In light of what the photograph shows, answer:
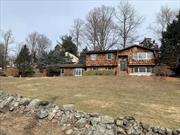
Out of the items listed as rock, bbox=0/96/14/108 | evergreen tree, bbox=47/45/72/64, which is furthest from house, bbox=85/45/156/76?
rock, bbox=0/96/14/108

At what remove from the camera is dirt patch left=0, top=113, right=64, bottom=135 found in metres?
17.0

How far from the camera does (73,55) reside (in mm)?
79875

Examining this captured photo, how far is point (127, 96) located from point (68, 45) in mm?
54243

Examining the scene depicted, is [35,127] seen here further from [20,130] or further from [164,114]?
[164,114]

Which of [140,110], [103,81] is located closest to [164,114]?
[140,110]

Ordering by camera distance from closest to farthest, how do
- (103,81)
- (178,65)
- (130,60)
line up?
(103,81), (178,65), (130,60)

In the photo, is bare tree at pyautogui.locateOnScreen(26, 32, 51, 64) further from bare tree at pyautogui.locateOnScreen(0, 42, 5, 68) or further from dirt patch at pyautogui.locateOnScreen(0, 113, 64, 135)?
dirt patch at pyautogui.locateOnScreen(0, 113, 64, 135)

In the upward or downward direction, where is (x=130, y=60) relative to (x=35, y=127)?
upward

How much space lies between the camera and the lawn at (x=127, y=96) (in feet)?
66.0

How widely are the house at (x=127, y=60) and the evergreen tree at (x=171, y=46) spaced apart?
157 inches

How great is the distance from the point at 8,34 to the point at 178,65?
184ft

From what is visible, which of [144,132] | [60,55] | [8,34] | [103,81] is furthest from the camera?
[8,34]

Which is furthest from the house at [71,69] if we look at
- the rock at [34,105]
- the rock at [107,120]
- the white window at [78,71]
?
the rock at [107,120]

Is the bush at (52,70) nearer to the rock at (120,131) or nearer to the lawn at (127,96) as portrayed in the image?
the lawn at (127,96)
